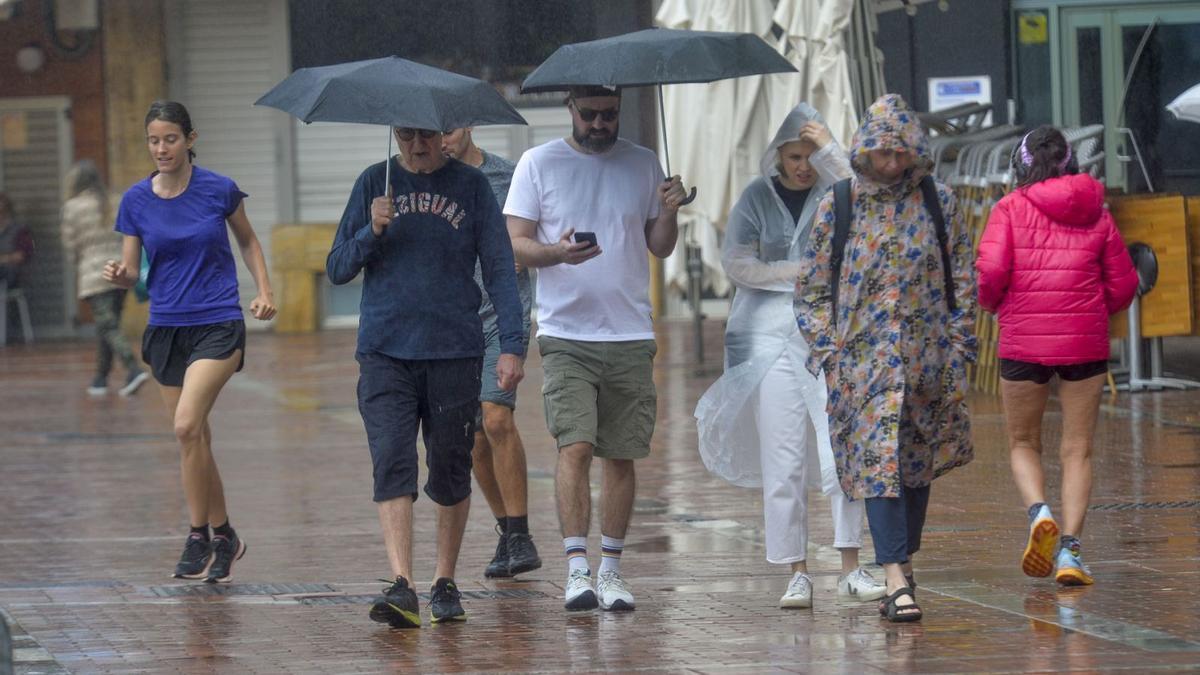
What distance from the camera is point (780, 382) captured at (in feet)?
24.3

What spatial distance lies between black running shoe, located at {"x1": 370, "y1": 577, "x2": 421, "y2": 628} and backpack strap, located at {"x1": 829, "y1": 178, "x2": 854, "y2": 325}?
1693 mm

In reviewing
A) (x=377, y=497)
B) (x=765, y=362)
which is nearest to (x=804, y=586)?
(x=765, y=362)

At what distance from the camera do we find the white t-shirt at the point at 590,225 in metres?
7.48

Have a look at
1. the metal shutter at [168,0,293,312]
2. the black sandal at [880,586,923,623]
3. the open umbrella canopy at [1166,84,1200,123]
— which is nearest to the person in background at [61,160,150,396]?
the metal shutter at [168,0,293,312]

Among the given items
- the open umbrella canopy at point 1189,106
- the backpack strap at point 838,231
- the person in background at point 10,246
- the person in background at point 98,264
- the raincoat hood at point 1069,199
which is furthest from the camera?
the person in background at point 10,246

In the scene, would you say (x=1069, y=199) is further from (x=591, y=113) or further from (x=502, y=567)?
(x=502, y=567)

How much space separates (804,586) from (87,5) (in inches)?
750

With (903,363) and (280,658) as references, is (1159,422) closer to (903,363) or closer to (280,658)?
(903,363)

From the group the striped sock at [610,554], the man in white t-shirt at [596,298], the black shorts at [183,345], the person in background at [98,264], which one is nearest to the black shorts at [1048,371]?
the man in white t-shirt at [596,298]

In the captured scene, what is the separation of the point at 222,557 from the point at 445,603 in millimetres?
1544

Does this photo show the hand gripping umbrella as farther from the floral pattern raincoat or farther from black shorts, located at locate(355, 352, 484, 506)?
black shorts, located at locate(355, 352, 484, 506)

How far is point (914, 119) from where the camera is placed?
688cm

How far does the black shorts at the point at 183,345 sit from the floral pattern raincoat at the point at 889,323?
8.17ft

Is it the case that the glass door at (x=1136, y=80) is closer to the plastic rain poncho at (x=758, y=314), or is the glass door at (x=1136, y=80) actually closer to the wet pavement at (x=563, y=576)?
the wet pavement at (x=563, y=576)
